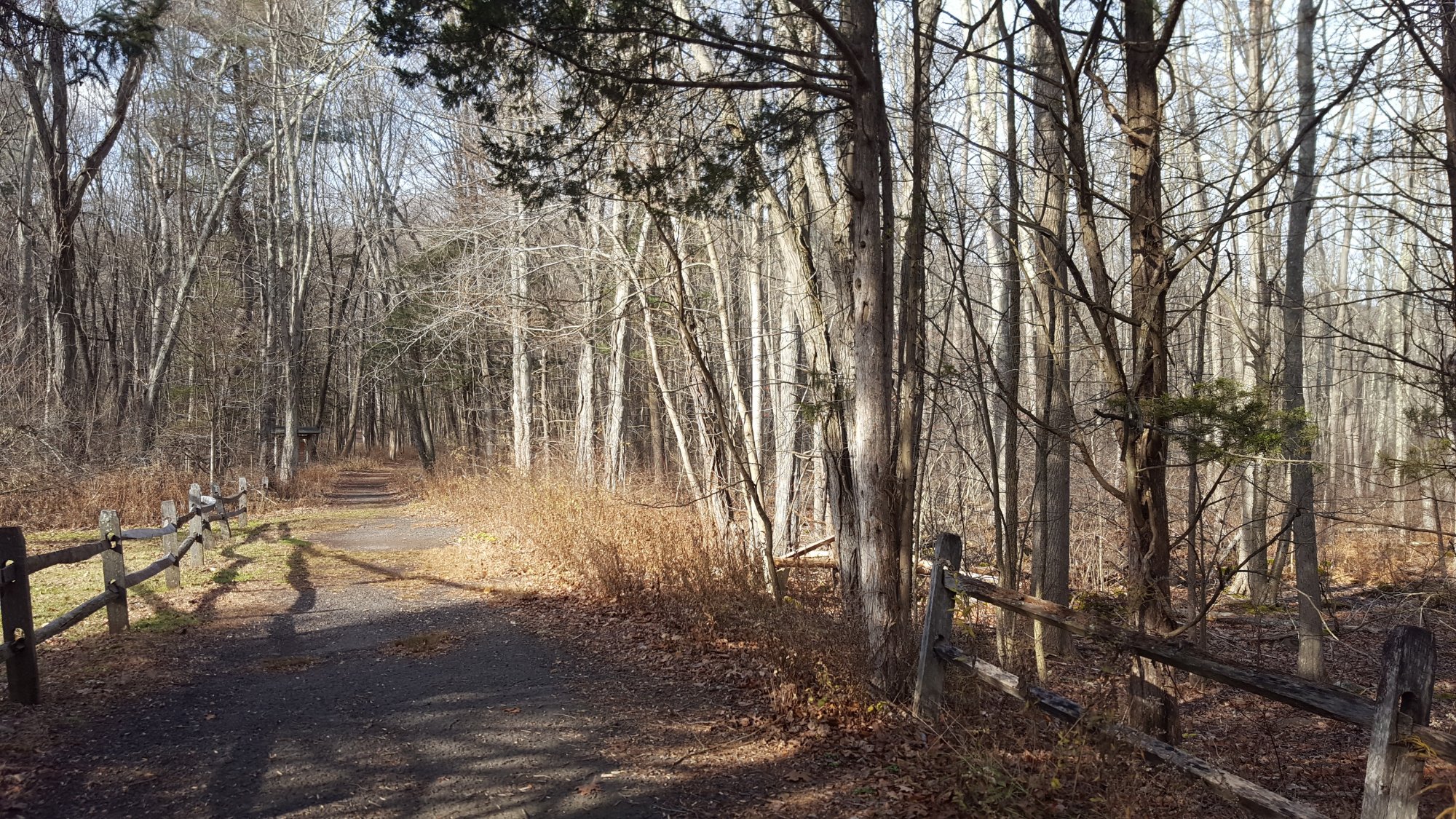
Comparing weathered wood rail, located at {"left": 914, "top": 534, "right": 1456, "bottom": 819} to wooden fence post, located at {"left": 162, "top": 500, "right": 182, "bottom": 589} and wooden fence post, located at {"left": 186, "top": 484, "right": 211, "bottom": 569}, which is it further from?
wooden fence post, located at {"left": 186, "top": 484, "right": 211, "bottom": 569}

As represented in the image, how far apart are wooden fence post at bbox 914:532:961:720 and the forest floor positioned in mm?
160

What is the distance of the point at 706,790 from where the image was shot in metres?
5.13

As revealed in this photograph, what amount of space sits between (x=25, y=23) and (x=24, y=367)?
541 inches

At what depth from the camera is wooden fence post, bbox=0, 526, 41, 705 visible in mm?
6164

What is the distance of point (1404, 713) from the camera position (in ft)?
10.5

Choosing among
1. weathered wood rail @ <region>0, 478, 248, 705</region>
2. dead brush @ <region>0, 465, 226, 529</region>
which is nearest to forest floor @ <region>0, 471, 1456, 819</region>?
weathered wood rail @ <region>0, 478, 248, 705</region>

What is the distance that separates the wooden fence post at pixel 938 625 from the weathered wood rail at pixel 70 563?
595 centimetres

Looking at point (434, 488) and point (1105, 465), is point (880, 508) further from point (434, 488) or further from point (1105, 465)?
point (434, 488)

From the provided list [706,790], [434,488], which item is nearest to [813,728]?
[706,790]

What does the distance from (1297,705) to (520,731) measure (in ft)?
14.6

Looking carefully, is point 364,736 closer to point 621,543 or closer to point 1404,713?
point 621,543

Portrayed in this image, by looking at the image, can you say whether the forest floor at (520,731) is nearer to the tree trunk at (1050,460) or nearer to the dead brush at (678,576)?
the dead brush at (678,576)

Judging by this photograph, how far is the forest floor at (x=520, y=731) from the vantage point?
4781 mm

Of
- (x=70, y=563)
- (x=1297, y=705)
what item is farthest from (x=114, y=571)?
(x=1297, y=705)
